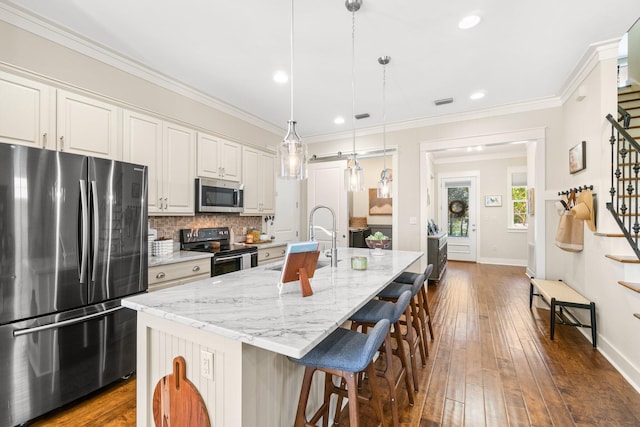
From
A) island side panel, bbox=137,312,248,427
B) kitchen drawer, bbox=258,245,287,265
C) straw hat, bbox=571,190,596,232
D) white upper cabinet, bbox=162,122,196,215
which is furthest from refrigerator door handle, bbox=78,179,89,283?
straw hat, bbox=571,190,596,232

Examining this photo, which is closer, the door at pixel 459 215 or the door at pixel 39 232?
the door at pixel 39 232

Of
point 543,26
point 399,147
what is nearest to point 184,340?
point 543,26

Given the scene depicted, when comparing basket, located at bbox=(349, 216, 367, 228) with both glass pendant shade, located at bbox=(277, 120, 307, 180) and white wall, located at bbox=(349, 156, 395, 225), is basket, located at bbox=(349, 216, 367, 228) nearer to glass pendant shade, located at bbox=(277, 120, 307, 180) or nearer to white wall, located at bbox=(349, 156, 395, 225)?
white wall, located at bbox=(349, 156, 395, 225)

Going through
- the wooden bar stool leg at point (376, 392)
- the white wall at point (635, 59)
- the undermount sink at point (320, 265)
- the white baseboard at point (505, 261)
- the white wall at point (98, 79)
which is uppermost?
the white wall at point (635, 59)

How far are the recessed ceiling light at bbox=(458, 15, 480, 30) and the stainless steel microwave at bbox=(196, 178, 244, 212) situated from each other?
9.99 ft

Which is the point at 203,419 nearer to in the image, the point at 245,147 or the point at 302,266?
the point at 302,266

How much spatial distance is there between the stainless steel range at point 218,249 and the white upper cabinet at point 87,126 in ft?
4.09

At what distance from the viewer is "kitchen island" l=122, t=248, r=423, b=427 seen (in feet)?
3.59

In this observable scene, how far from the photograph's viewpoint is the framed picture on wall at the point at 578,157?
2.95 metres

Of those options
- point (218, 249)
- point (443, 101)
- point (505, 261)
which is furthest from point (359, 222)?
point (218, 249)

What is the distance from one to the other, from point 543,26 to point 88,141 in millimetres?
3981

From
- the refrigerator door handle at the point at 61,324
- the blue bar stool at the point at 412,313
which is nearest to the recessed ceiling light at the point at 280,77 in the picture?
the blue bar stool at the point at 412,313

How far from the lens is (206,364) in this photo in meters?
1.19

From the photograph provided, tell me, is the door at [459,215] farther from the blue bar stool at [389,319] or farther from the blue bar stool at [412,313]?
the blue bar stool at [389,319]
